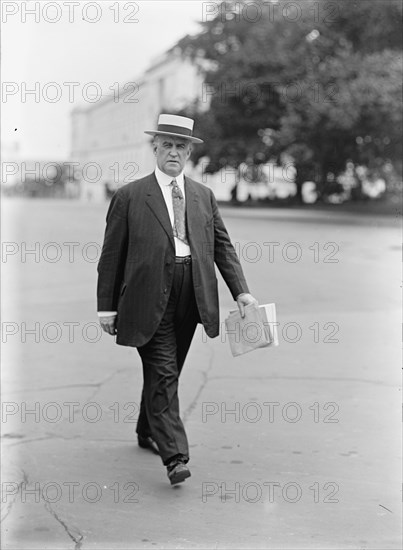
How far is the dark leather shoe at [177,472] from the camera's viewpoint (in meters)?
4.54

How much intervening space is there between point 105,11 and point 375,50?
83.4 feet

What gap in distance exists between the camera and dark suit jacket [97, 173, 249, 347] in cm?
467

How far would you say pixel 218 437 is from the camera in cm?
553

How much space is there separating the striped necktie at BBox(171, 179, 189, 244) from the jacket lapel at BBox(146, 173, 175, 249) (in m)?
0.05

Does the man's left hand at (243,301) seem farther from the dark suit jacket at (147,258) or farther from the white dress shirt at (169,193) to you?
the white dress shirt at (169,193)

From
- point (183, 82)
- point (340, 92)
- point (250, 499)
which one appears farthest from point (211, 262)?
point (183, 82)

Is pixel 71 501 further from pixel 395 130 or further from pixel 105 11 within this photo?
pixel 395 130

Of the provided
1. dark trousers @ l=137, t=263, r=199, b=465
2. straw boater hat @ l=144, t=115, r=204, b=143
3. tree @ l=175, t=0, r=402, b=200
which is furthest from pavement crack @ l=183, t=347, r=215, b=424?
tree @ l=175, t=0, r=402, b=200

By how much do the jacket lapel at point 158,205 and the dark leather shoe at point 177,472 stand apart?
107cm

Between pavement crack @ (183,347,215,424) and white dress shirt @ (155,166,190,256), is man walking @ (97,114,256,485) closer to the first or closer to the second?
white dress shirt @ (155,166,190,256)

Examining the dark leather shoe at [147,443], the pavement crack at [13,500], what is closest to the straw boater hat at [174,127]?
the dark leather shoe at [147,443]

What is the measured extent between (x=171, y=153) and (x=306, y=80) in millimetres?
27192

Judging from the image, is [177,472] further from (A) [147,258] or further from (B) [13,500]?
(A) [147,258]

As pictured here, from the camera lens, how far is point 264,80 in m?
33.3
